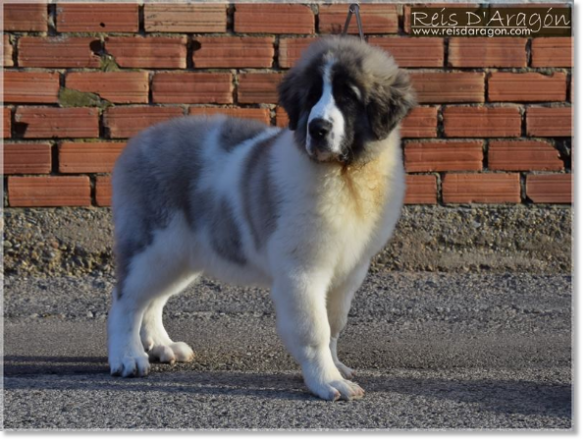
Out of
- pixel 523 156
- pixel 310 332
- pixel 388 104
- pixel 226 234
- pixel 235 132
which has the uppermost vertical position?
pixel 388 104

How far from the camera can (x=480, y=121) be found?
5.50 meters

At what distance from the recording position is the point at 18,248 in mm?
5434

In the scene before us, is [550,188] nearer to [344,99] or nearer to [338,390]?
[344,99]

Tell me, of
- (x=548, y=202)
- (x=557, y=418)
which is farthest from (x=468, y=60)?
(x=557, y=418)

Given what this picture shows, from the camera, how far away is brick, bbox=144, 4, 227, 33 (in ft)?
17.7

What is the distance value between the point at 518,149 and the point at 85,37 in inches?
101

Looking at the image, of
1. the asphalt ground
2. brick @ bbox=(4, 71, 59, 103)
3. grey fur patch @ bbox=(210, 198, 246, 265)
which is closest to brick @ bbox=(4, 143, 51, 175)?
brick @ bbox=(4, 71, 59, 103)

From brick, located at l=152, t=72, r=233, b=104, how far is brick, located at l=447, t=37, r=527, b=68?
1.30 m

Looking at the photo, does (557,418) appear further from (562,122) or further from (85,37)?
(85,37)

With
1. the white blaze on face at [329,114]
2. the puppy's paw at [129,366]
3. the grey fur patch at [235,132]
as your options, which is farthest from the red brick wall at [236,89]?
the white blaze on face at [329,114]

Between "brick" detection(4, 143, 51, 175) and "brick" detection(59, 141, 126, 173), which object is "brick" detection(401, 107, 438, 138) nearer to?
"brick" detection(59, 141, 126, 173)

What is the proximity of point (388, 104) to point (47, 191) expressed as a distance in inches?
102

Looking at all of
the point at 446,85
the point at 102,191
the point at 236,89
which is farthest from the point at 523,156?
the point at 102,191

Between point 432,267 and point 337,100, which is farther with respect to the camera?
point 432,267
